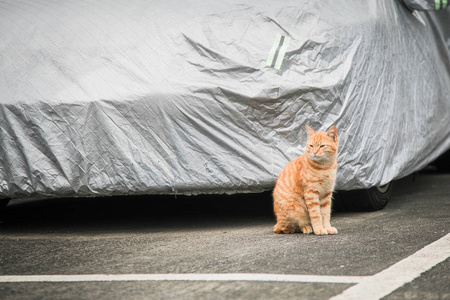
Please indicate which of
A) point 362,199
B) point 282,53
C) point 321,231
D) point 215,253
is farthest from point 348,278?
point 362,199

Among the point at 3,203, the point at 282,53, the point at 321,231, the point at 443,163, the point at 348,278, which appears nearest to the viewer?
the point at 348,278

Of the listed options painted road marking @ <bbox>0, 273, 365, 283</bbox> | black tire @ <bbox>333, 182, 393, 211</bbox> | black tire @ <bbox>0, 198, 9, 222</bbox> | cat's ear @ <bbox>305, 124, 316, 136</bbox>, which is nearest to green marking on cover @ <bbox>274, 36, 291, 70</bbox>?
cat's ear @ <bbox>305, 124, 316, 136</bbox>

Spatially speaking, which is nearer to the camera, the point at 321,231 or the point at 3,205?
the point at 321,231

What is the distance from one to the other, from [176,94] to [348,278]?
5.85ft

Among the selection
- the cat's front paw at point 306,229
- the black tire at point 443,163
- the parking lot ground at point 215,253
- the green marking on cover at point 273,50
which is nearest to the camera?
the parking lot ground at point 215,253

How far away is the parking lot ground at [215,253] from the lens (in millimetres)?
2592

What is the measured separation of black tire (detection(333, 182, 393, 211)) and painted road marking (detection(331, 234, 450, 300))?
1256 millimetres

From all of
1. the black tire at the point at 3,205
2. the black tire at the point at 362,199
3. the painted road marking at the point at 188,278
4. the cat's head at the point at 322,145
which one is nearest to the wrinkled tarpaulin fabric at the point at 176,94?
the black tire at the point at 362,199

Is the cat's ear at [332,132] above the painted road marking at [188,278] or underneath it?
above

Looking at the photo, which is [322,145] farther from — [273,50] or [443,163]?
[443,163]

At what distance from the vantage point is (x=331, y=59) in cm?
429

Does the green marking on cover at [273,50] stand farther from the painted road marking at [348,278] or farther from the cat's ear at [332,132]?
the painted road marking at [348,278]

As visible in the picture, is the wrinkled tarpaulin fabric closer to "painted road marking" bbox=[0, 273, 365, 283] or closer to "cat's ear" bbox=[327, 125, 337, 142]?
"cat's ear" bbox=[327, 125, 337, 142]

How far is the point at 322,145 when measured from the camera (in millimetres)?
3795
